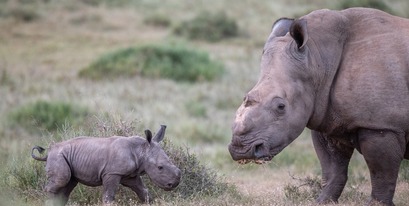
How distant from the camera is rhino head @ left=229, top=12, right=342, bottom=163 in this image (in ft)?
23.2

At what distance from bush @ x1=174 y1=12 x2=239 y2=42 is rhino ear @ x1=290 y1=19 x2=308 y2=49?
21655 millimetres

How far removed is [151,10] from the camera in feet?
113

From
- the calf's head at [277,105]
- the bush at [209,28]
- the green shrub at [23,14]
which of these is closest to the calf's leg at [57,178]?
the calf's head at [277,105]

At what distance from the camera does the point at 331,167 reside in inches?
324

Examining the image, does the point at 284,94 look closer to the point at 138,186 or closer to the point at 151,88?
the point at 138,186

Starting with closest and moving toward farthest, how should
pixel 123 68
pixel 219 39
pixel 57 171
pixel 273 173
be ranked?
pixel 57 171 < pixel 273 173 < pixel 123 68 < pixel 219 39

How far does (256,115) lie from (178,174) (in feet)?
3.82

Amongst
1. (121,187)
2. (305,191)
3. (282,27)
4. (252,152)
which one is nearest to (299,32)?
(282,27)

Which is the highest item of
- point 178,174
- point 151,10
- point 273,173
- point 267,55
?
point 267,55

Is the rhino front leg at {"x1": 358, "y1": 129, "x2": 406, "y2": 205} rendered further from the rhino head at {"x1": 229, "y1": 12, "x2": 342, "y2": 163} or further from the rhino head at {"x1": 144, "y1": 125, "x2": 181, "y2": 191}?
the rhino head at {"x1": 144, "y1": 125, "x2": 181, "y2": 191}

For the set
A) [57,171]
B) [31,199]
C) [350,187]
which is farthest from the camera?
[350,187]

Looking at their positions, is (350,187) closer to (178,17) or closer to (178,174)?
(178,174)

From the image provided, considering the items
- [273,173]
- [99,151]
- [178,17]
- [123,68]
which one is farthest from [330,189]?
[178,17]

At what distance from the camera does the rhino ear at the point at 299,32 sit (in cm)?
728
